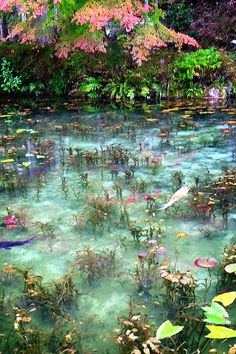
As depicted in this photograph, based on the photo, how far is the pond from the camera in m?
2.35

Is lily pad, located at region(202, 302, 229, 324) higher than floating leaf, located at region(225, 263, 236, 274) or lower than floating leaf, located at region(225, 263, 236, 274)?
higher

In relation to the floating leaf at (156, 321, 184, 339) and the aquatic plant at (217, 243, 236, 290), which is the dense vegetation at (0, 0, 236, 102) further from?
the floating leaf at (156, 321, 184, 339)

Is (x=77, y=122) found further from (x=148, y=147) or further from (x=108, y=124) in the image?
(x=148, y=147)

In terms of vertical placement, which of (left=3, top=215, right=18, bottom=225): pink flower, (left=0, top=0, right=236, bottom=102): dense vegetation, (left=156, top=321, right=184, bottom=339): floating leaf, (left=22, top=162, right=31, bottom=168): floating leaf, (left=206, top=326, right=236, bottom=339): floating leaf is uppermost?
(left=0, top=0, right=236, bottom=102): dense vegetation

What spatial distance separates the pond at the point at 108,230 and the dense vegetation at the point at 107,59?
3163 mm

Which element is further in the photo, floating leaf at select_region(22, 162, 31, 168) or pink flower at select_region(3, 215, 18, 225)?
floating leaf at select_region(22, 162, 31, 168)

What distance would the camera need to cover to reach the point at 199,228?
3.28 m

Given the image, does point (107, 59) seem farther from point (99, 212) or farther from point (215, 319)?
point (215, 319)

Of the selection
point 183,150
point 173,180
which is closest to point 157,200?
point 173,180

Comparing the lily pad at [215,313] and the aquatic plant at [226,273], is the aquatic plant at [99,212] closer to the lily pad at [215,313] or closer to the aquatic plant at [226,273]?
the aquatic plant at [226,273]

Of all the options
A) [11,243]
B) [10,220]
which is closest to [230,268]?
[11,243]

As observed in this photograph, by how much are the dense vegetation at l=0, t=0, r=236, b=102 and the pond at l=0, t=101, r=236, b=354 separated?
3163mm

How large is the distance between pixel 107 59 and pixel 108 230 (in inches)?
291

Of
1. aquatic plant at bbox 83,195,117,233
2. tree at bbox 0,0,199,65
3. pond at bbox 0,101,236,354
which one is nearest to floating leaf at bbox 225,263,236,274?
pond at bbox 0,101,236,354
